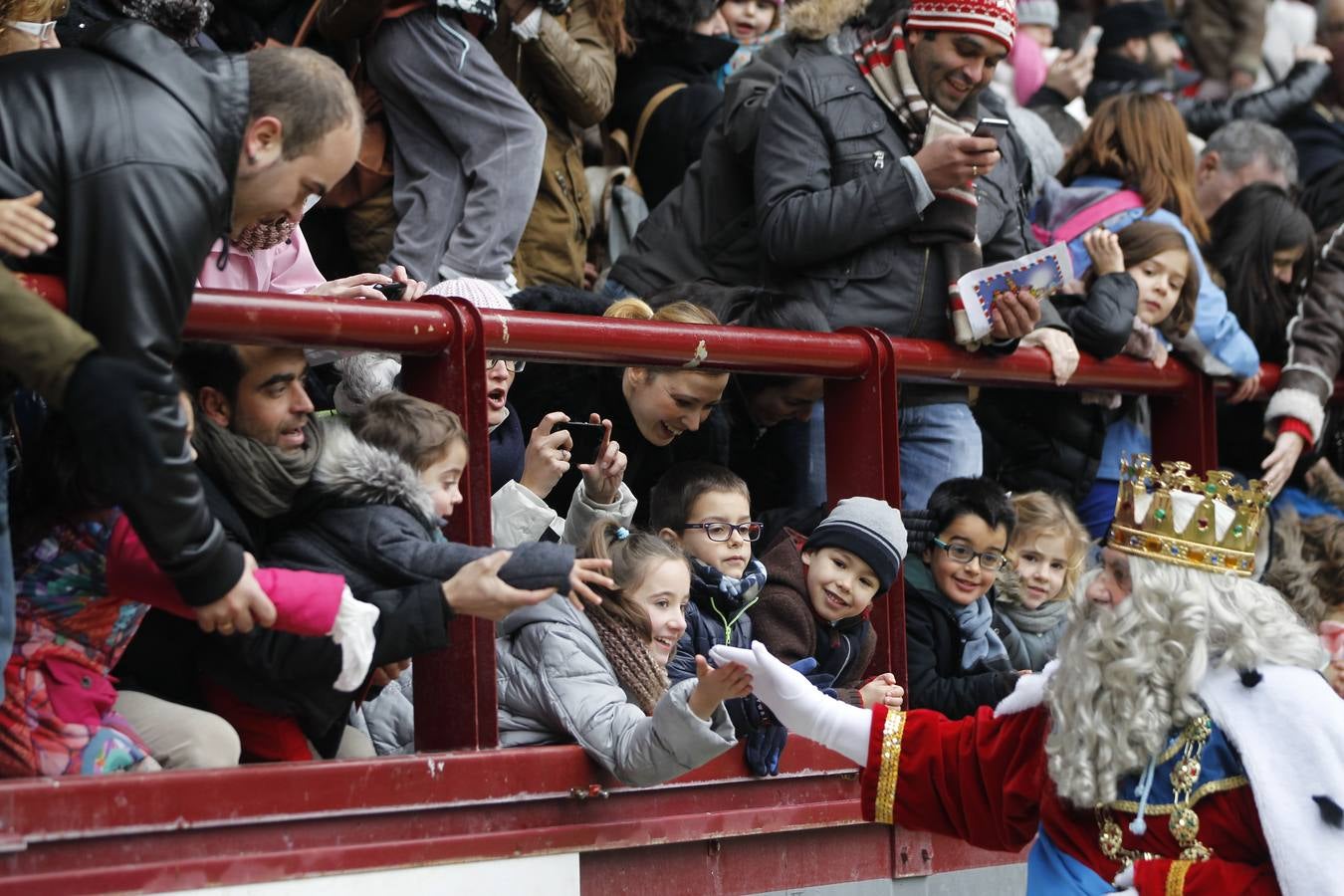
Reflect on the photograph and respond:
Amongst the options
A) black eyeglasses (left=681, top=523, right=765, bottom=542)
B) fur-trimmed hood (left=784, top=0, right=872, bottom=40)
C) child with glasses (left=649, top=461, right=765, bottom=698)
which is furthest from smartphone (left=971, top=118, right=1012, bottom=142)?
black eyeglasses (left=681, top=523, right=765, bottom=542)

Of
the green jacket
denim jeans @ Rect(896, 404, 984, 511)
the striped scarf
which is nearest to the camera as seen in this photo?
the green jacket

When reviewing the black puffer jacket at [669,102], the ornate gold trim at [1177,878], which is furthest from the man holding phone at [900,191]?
the ornate gold trim at [1177,878]

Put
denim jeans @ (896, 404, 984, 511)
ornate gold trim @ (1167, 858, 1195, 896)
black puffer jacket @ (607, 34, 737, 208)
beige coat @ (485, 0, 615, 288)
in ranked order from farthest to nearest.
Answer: black puffer jacket @ (607, 34, 737, 208)
beige coat @ (485, 0, 615, 288)
denim jeans @ (896, 404, 984, 511)
ornate gold trim @ (1167, 858, 1195, 896)

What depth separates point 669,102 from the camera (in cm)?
749

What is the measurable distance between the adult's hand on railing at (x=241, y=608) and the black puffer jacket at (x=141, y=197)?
3cm

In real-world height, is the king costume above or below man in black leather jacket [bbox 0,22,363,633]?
below

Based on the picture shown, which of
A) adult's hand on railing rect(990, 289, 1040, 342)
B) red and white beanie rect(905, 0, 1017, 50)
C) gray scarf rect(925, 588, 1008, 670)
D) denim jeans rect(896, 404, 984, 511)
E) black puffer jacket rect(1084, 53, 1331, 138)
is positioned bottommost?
black puffer jacket rect(1084, 53, 1331, 138)

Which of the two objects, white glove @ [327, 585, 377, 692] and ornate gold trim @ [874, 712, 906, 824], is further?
ornate gold trim @ [874, 712, 906, 824]

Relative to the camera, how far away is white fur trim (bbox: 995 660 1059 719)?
14.3ft

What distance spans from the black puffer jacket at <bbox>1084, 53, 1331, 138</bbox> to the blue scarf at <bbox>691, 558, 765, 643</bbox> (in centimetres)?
605

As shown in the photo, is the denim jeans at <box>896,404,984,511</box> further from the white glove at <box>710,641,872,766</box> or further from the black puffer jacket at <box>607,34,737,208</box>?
the black puffer jacket at <box>607,34,737,208</box>

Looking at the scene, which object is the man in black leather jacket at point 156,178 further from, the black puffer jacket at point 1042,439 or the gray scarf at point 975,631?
the black puffer jacket at point 1042,439

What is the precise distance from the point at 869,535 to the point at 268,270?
1582 mm

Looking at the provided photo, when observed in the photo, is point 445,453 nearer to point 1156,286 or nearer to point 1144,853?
point 1144,853
